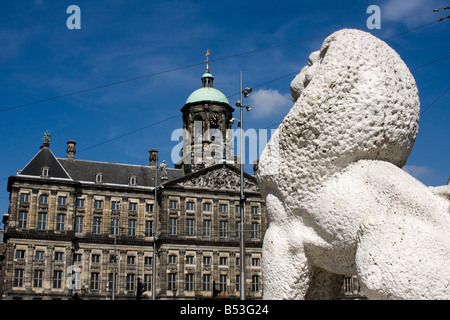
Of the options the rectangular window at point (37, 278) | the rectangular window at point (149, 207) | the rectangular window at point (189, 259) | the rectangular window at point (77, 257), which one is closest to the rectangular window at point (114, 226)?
the rectangular window at point (149, 207)

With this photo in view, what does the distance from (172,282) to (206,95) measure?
17.9m

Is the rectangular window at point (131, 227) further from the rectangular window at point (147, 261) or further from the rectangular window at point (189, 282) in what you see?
the rectangular window at point (189, 282)

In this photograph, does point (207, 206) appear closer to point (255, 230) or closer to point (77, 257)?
point (255, 230)

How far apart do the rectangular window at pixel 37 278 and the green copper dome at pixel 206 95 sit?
66.7ft

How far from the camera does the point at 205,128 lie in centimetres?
4969

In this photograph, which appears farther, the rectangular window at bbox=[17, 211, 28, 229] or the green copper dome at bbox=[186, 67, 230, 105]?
the green copper dome at bbox=[186, 67, 230, 105]

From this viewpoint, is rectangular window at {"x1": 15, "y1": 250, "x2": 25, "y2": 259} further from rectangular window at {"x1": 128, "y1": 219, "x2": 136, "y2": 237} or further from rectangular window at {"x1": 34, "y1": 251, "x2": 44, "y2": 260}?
rectangular window at {"x1": 128, "y1": 219, "x2": 136, "y2": 237}

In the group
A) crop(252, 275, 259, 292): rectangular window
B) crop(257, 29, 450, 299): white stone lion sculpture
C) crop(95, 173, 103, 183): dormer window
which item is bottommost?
crop(252, 275, 259, 292): rectangular window

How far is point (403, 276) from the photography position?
12.3 ft

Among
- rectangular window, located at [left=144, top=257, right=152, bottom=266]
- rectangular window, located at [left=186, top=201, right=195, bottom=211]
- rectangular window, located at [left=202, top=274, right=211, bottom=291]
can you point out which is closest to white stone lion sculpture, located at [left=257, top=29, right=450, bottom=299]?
rectangular window, located at [left=202, top=274, right=211, bottom=291]

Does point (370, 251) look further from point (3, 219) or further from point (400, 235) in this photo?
point (3, 219)

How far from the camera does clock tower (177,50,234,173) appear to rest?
48906mm

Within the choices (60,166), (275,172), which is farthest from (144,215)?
(275,172)

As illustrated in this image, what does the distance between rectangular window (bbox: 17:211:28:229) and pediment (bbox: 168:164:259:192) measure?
12.1 m
